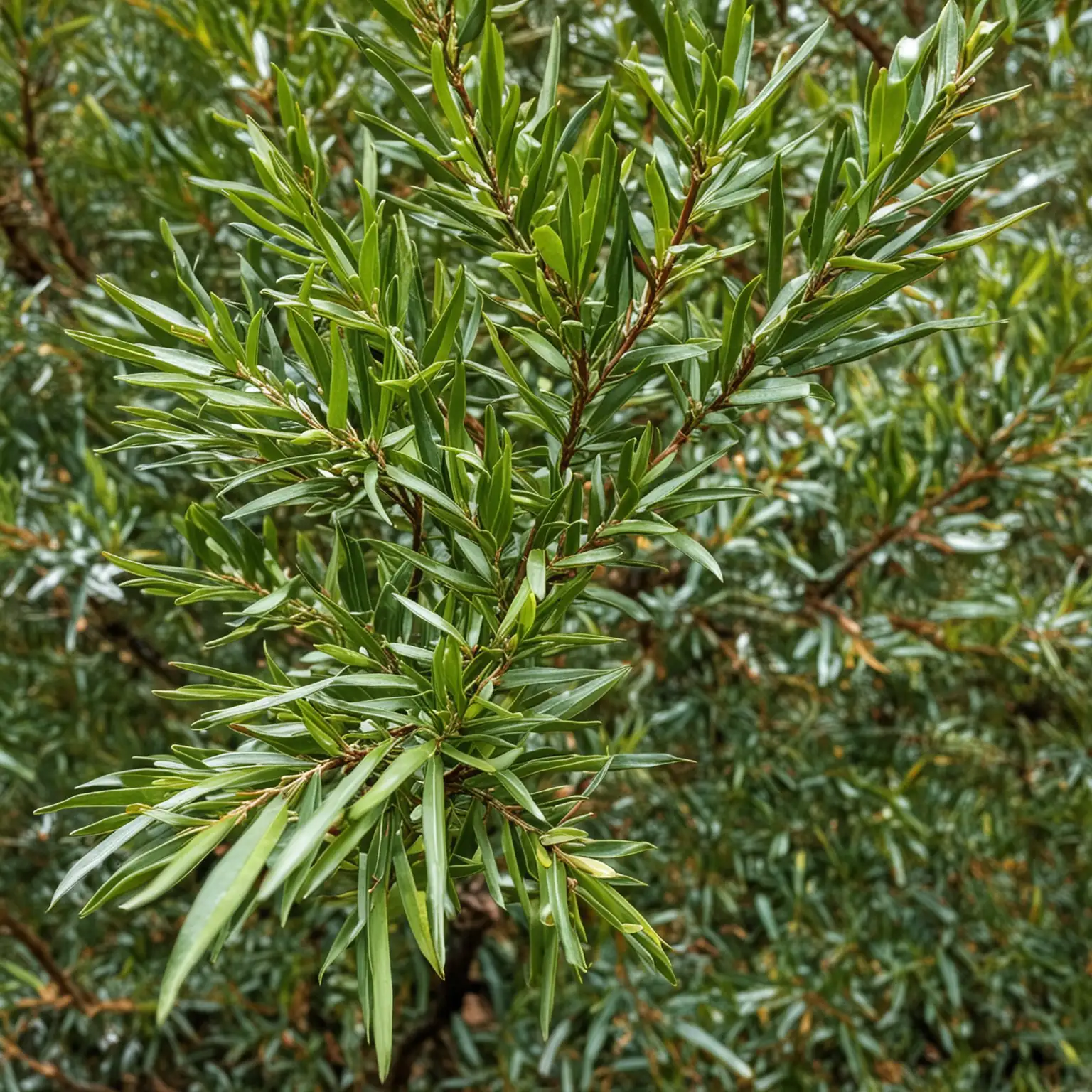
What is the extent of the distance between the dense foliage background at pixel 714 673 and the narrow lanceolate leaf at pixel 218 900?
0.49m

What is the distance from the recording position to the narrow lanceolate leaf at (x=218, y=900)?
0.15m

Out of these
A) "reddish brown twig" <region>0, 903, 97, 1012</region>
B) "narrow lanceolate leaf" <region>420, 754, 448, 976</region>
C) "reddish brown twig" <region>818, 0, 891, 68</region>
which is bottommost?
"reddish brown twig" <region>0, 903, 97, 1012</region>

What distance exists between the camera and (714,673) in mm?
860

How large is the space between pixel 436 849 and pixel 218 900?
48 mm

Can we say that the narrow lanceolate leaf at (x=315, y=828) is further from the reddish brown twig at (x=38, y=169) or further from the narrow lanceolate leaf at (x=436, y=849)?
the reddish brown twig at (x=38, y=169)

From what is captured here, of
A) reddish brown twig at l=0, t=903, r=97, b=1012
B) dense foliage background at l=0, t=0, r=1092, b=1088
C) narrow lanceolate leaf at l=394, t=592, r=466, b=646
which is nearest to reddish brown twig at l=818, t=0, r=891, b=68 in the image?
dense foliage background at l=0, t=0, r=1092, b=1088

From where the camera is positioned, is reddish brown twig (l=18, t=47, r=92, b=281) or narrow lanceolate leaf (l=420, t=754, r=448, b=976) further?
reddish brown twig (l=18, t=47, r=92, b=281)

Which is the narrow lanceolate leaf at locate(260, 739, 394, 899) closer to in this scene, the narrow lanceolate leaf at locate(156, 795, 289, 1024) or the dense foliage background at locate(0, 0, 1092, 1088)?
the narrow lanceolate leaf at locate(156, 795, 289, 1024)

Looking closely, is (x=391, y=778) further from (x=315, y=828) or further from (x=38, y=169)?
(x=38, y=169)

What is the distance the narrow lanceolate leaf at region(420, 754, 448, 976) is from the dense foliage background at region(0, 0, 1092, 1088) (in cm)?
45

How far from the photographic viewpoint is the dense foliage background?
0.65m

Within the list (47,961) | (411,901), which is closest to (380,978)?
(411,901)

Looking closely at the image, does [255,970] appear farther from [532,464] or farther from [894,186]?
[894,186]

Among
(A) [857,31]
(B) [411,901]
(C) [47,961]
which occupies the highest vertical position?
(A) [857,31]
